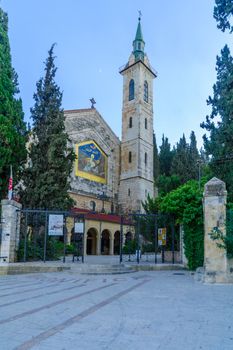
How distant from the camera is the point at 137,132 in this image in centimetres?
3922

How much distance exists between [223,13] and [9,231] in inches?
471

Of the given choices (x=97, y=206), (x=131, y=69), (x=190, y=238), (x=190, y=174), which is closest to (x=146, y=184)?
(x=97, y=206)

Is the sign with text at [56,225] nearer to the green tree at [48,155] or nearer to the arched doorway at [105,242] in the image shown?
the green tree at [48,155]

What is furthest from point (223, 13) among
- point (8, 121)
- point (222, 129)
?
point (8, 121)

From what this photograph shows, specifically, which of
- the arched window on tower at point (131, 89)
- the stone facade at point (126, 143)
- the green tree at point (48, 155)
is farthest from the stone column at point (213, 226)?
the arched window on tower at point (131, 89)

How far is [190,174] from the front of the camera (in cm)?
3062

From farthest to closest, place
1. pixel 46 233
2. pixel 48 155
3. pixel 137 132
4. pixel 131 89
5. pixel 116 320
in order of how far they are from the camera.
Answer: pixel 131 89 < pixel 137 132 < pixel 48 155 < pixel 46 233 < pixel 116 320

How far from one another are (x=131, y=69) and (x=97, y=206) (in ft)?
60.0

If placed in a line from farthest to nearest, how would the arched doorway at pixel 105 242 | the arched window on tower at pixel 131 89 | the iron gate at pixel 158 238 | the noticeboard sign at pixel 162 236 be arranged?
the arched window on tower at pixel 131 89
the arched doorway at pixel 105 242
the noticeboard sign at pixel 162 236
the iron gate at pixel 158 238

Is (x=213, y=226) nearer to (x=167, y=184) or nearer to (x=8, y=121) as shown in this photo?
(x=8, y=121)

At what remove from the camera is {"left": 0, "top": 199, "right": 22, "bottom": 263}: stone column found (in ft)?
42.4

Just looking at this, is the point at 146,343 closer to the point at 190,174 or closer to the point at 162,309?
the point at 162,309

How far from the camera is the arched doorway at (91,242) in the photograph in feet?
105

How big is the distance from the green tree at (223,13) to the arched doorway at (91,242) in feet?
75.8
